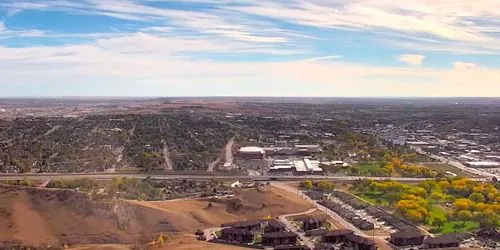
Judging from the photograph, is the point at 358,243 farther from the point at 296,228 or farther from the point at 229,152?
the point at 229,152

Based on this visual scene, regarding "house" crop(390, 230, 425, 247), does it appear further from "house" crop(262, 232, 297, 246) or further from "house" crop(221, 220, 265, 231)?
"house" crop(221, 220, 265, 231)

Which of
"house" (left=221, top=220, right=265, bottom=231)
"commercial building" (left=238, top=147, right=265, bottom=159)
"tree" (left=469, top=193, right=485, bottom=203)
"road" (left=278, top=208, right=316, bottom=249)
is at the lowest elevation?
"road" (left=278, top=208, right=316, bottom=249)

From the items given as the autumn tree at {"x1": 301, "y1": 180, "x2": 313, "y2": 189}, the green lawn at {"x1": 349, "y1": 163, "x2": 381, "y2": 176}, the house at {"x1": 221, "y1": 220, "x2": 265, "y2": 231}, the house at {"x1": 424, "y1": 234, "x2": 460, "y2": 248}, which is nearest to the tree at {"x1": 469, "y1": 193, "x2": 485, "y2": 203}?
the house at {"x1": 424, "y1": 234, "x2": 460, "y2": 248}

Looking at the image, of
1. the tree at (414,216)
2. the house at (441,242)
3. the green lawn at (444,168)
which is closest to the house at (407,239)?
the house at (441,242)

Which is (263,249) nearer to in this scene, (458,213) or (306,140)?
(458,213)

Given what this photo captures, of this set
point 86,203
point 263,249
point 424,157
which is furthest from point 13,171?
point 424,157

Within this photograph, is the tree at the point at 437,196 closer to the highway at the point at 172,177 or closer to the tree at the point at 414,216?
the tree at the point at 414,216

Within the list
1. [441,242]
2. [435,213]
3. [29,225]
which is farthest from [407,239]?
[29,225]
